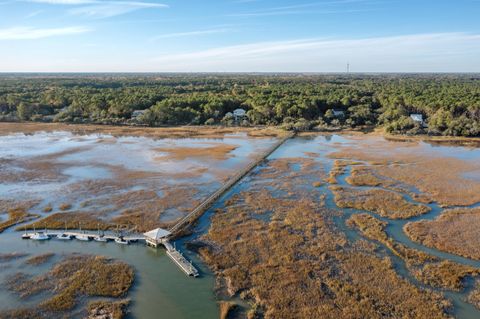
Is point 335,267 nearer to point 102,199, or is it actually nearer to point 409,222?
point 409,222

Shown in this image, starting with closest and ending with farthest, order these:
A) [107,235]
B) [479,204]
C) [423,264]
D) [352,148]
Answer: [423,264]
[107,235]
[479,204]
[352,148]

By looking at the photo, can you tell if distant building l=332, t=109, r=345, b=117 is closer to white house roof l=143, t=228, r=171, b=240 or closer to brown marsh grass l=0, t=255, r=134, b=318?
white house roof l=143, t=228, r=171, b=240

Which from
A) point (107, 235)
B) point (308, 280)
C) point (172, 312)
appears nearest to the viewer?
point (172, 312)

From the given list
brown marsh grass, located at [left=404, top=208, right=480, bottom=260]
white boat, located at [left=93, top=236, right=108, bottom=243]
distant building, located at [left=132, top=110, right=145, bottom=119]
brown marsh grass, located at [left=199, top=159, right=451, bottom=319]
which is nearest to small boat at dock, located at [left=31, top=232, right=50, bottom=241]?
white boat, located at [left=93, top=236, right=108, bottom=243]

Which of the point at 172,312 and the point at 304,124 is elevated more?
the point at 304,124

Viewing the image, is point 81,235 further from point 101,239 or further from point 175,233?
point 175,233

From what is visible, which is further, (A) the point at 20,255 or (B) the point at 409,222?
(B) the point at 409,222

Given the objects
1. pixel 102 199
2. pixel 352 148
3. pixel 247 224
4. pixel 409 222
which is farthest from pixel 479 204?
pixel 102 199

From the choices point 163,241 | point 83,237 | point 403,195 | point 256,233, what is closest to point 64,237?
point 83,237
